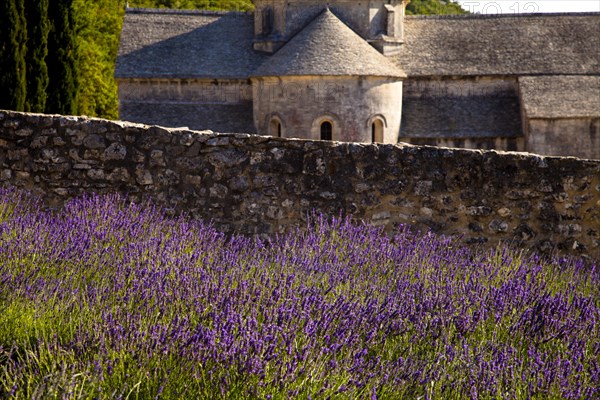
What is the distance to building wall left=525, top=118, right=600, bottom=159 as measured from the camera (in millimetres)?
29531

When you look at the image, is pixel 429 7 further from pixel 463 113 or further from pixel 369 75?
pixel 369 75

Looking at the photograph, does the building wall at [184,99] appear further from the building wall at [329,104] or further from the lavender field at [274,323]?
the lavender field at [274,323]

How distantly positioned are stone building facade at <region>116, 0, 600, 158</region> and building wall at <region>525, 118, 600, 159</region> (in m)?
0.03

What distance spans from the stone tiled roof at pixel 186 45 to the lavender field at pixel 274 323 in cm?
2527

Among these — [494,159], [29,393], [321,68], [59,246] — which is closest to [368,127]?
[321,68]

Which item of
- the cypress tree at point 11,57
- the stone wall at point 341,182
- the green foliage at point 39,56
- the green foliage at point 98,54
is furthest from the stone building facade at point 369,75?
the stone wall at point 341,182

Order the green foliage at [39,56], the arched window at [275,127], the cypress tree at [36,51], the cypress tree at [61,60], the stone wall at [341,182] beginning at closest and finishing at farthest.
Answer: the stone wall at [341,182] < the green foliage at [39,56] < the cypress tree at [36,51] < the cypress tree at [61,60] < the arched window at [275,127]

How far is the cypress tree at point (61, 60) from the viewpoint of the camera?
23.5 metres

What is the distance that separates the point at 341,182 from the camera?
26.7 ft

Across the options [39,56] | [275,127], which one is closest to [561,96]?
[275,127]

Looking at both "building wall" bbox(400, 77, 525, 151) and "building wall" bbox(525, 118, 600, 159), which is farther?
"building wall" bbox(400, 77, 525, 151)

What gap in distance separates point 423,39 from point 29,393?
101 feet

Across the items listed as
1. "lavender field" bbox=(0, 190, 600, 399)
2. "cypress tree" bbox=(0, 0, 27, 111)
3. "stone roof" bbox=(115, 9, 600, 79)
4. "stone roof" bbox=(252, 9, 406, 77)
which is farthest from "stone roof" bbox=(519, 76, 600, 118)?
"lavender field" bbox=(0, 190, 600, 399)

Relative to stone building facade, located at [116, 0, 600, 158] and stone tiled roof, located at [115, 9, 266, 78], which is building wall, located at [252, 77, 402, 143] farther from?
stone tiled roof, located at [115, 9, 266, 78]
